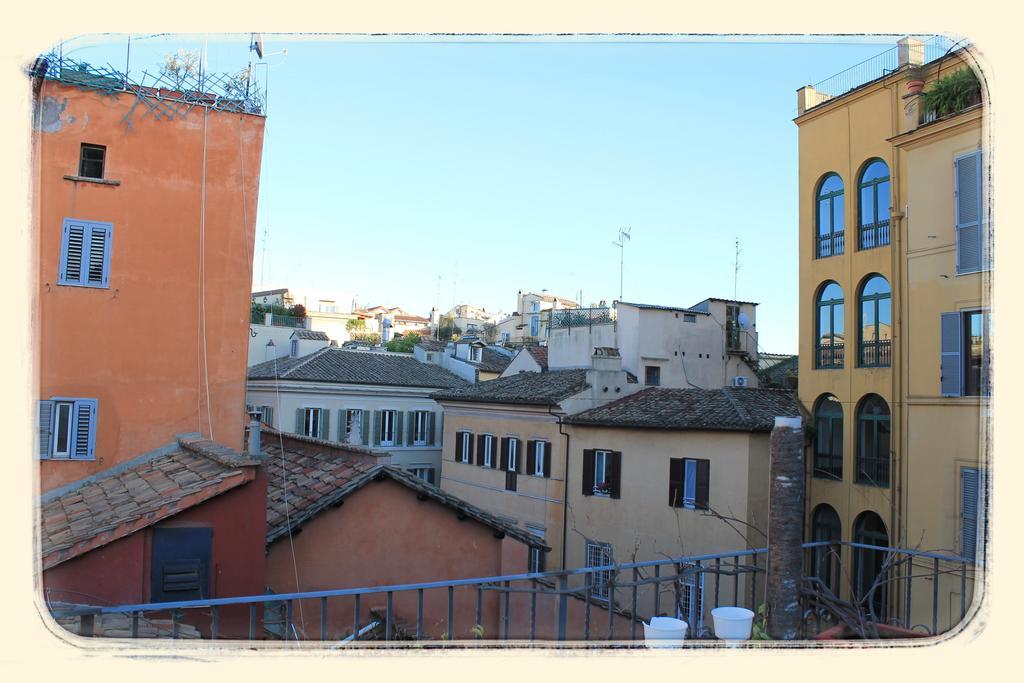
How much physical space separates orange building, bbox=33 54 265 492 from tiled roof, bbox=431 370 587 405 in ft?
38.3

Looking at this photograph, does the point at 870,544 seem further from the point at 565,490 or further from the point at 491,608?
the point at 565,490

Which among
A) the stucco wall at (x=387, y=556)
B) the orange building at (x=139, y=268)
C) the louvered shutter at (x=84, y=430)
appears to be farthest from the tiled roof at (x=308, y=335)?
the louvered shutter at (x=84, y=430)

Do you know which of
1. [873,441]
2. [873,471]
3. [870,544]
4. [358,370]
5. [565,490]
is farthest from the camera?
[358,370]

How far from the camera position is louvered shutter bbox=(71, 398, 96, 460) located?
9.19 meters

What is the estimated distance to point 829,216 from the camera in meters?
15.7

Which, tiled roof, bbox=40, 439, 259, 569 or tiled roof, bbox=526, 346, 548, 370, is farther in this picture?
tiled roof, bbox=526, 346, 548, 370

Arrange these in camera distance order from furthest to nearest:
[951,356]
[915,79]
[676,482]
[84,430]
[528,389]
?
1. [528,389]
2. [676,482]
3. [915,79]
4. [951,356]
5. [84,430]

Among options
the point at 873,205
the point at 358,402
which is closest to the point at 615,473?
the point at 873,205

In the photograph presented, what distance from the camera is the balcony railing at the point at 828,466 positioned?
15.3 m

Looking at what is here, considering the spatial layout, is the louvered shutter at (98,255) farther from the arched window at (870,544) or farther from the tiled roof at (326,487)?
the arched window at (870,544)

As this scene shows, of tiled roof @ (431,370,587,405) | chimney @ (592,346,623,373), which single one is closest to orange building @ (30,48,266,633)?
tiled roof @ (431,370,587,405)

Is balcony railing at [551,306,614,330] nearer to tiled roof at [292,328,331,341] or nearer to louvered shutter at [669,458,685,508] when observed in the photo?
louvered shutter at [669,458,685,508]

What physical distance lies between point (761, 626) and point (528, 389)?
18530 mm

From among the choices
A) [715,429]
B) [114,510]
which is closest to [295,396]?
[715,429]
